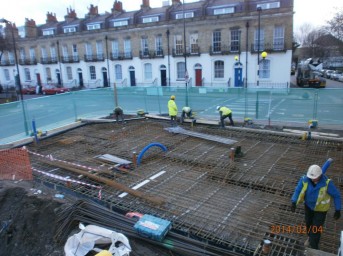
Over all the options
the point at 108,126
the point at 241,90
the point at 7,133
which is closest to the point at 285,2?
the point at 241,90

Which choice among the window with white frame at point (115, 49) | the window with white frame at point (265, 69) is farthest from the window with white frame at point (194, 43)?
the window with white frame at point (115, 49)

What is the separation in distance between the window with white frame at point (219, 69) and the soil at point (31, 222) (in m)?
26.2

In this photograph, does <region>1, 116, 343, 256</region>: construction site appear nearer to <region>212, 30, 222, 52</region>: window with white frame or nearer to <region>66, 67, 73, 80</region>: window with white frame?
<region>212, 30, 222, 52</region>: window with white frame

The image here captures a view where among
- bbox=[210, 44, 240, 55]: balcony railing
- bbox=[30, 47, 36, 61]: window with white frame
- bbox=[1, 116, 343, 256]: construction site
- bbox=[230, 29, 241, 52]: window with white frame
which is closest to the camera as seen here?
bbox=[1, 116, 343, 256]: construction site

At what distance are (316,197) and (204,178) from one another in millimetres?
3596

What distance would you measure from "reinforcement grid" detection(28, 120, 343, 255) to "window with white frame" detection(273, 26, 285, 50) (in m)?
19.1

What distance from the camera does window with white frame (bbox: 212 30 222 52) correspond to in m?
30.5

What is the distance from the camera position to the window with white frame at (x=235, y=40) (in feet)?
96.8

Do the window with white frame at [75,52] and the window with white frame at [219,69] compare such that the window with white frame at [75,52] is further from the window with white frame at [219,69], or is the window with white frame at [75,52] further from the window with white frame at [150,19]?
the window with white frame at [219,69]

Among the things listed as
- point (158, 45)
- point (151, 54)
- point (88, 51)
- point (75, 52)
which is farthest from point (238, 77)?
point (75, 52)

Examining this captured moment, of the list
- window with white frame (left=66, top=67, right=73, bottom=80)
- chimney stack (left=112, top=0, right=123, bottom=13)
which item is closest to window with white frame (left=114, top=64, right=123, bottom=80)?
chimney stack (left=112, top=0, right=123, bottom=13)

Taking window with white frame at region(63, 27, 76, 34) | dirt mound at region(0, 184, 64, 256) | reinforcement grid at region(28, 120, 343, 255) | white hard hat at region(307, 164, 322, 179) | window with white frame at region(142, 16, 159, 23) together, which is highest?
window with white frame at region(63, 27, 76, 34)

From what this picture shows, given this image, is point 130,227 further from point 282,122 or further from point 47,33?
point 47,33
